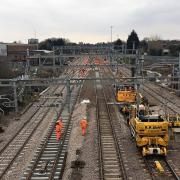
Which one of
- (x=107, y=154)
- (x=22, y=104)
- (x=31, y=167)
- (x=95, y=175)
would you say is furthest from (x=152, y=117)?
(x=22, y=104)

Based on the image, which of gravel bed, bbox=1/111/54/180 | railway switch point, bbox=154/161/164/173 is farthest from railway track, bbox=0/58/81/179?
railway switch point, bbox=154/161/164/173

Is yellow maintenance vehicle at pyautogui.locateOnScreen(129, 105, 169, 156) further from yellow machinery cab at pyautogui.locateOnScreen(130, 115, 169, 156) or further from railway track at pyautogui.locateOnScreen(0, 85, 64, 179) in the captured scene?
railway track at pyautogui.locateOnScreen(0, 85, 64, 179)

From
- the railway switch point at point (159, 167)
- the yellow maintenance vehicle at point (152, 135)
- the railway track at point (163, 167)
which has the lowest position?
the railway track at point (163, 167)

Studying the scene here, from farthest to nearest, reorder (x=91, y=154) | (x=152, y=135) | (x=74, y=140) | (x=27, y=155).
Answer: (x=74, y=140), (x=27, y=155), (x=91, y=154), (x=152, y=135)

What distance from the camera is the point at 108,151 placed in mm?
19969

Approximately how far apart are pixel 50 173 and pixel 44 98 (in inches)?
971

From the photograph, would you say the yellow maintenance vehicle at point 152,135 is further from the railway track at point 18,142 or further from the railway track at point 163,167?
the railway track at point 18,142

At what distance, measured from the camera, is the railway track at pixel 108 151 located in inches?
642

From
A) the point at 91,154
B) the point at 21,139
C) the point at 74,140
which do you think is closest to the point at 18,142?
the point at 21,139

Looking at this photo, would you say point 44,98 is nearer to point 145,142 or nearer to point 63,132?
point 63,132

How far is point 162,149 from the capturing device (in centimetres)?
1841

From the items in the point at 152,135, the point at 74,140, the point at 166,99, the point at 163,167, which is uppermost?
the point at 152,135

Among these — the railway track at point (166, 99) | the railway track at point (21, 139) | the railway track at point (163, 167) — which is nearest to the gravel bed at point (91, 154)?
the railway track at point (163, 167)

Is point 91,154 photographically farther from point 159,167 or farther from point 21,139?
point 21,139
